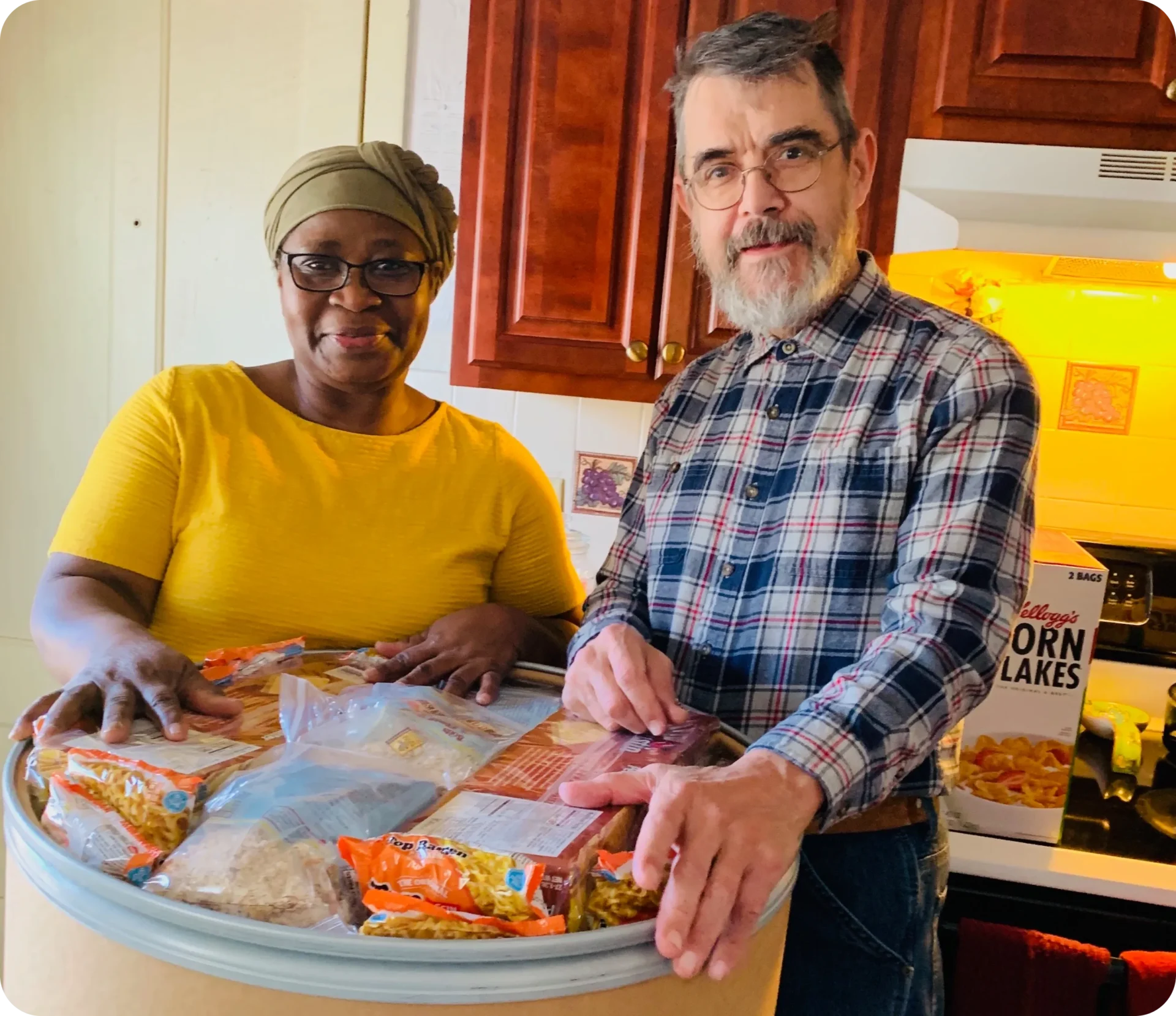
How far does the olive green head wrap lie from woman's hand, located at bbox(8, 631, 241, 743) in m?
0.55

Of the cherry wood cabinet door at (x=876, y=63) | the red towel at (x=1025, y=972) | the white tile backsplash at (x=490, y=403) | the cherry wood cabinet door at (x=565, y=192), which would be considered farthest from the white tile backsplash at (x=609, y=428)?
the red towel at (x=1025, y=972)

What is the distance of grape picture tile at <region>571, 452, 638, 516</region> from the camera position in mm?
1975

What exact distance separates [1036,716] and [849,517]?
0.74 m

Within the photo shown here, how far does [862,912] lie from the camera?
0.88 meters

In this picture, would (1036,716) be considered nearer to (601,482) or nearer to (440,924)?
(601,482)

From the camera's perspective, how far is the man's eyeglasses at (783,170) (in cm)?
96

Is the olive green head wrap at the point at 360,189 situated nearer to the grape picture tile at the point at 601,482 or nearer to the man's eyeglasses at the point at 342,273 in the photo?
the man's eyeglasses at the point at 342,273

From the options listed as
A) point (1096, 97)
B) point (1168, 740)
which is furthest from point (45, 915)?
point (1168, 740)

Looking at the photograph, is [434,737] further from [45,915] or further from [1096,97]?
[1096,97]

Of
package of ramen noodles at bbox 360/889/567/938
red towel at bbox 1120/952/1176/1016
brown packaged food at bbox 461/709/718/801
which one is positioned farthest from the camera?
red towel at bbox 1120/952/1176/1016

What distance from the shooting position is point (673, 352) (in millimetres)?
1604

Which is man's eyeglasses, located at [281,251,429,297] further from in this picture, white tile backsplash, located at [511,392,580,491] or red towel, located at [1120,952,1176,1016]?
red towel, located at [1120,952,1176,1016]

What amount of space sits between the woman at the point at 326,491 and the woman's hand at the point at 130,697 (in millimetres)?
224

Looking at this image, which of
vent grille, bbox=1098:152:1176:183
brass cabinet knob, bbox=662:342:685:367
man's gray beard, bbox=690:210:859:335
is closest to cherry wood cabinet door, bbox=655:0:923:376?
brass cabinet knob, bbox=662:342:685:367
